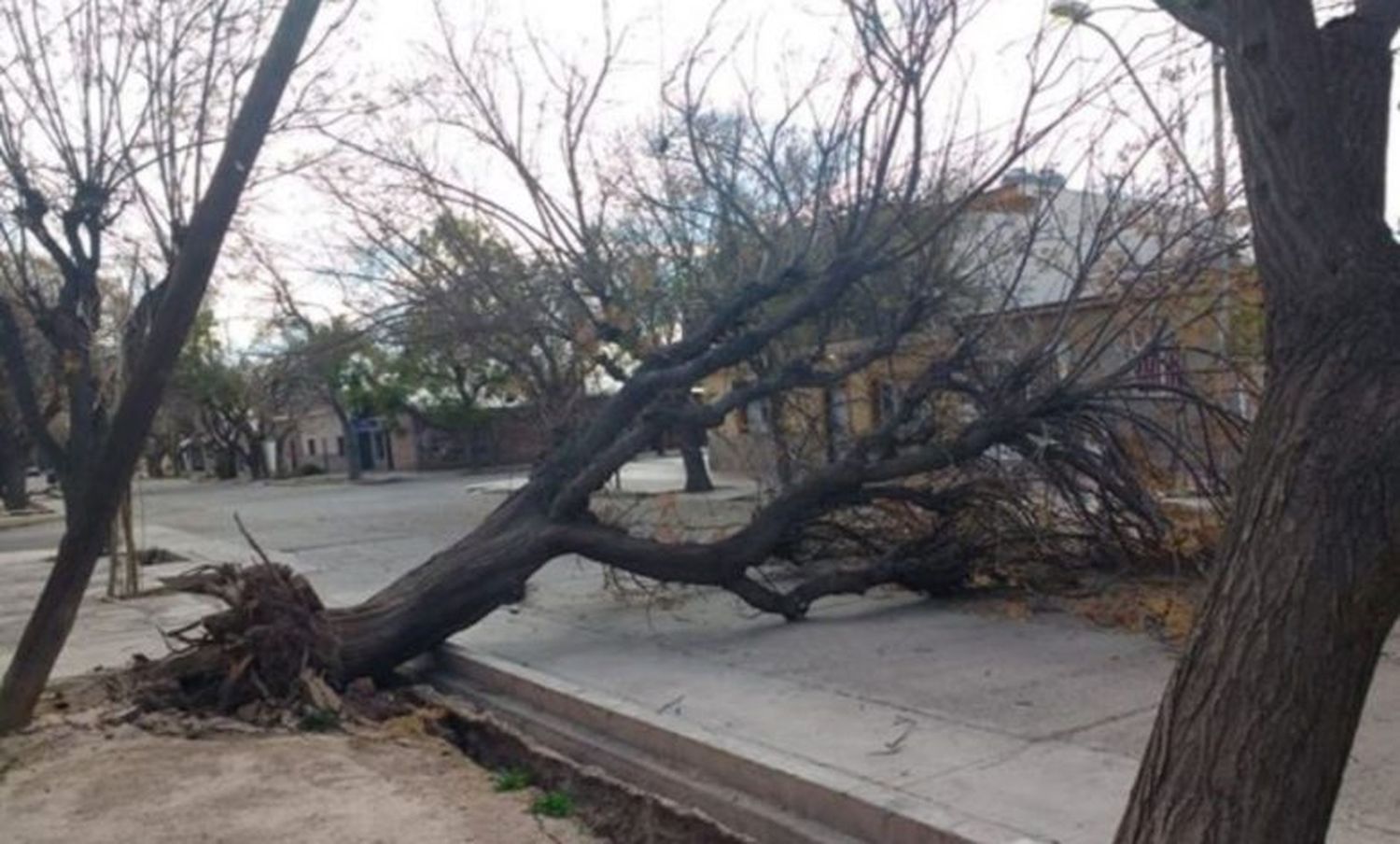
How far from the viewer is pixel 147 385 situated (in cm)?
702

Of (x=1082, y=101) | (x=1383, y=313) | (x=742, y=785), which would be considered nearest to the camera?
(x=1383, y=313)

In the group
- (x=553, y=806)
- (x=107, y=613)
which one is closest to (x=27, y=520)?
(x=107, y=613)

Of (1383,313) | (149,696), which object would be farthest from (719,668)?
(1383,313)

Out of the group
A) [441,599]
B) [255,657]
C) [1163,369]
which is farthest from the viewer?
[1163,369]

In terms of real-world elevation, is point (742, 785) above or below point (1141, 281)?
below

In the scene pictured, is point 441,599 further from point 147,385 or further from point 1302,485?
point 1302,485

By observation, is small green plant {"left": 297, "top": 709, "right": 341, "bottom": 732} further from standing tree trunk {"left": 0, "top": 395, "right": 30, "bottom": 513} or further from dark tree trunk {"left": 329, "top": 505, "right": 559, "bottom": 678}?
standing tree trunk {"left": 0, "top": 395, "right": 30, "bottom": 513}

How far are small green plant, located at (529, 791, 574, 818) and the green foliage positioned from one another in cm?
23

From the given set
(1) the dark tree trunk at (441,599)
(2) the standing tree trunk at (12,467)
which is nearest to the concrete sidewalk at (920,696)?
(1) the dark tree trunk at (441,599)

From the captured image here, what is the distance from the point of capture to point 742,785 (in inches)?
209

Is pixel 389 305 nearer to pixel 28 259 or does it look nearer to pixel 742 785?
pixel 28 259

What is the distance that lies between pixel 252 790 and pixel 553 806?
59.1 inches

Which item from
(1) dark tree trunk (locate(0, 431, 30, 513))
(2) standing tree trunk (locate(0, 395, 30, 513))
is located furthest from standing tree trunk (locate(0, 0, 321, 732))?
(1) dark tree trunk (locate(0, 431, 30, 513))

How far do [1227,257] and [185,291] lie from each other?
730cm
